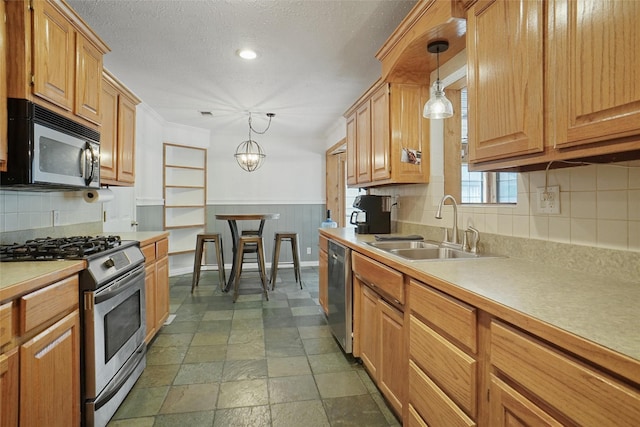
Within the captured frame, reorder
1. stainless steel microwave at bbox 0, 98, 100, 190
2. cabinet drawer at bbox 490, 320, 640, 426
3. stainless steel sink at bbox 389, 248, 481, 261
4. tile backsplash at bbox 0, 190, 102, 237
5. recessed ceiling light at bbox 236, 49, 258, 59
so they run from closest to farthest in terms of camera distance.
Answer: cabinet drawer at bbox 490, 320, 640, 426 → stainless steel microwave at bbox 0, 98, 100, 190 → tile backsplash at bbox 0, 190, 102, 237 → stainless steel sink at bbox 389, 248, 481, 261 → recessed ceiling light at bbox 236, 49, 258, 59

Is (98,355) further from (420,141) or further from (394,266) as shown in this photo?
(420,141)

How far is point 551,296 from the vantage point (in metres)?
0.95

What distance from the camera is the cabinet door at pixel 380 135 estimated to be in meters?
2.49

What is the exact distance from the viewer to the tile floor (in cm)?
173

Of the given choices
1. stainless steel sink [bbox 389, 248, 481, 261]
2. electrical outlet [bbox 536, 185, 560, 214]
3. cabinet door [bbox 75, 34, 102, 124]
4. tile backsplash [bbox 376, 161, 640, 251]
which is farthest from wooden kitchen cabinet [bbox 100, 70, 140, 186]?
electrical outlet [bbox 536, 185, 560, 214]

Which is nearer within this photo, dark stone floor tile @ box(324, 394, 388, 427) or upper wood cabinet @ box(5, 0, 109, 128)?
upper wood cabinet @ box(5, 0, 109, 128)

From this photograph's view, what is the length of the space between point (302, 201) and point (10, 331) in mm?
4793

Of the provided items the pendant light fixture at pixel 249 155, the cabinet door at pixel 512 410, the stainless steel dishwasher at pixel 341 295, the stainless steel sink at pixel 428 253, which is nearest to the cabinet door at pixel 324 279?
the stainless steel dishwasher at pixel 341 295

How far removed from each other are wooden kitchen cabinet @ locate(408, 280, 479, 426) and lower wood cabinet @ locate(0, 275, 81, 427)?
4.77 feet

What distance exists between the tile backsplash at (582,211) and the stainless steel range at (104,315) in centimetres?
205

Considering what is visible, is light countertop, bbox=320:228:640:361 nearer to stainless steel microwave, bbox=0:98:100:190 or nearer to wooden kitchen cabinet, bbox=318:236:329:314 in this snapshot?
wooden kitchen cabinet, bbox=318:236:329:314

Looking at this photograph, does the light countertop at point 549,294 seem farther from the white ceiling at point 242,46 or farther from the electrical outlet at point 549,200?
the white ceiling at point 242,46

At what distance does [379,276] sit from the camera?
177 cm

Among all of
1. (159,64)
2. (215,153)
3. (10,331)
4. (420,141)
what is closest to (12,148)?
(10,331)
